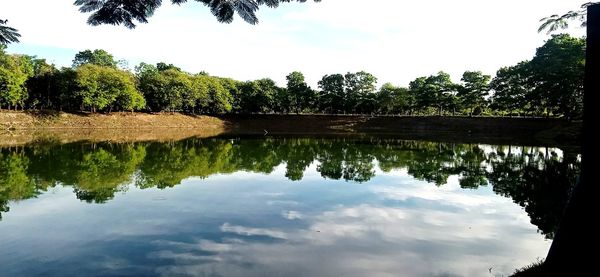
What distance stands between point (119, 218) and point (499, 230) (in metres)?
10.7

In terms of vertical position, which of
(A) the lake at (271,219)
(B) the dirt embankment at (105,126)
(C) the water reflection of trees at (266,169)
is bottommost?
(A) the lake at (271,219)

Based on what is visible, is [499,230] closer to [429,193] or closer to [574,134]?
[429,193]

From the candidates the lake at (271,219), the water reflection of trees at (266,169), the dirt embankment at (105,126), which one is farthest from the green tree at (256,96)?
the lake at (271,219)

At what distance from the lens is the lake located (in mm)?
8133

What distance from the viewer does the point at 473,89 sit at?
232 ft

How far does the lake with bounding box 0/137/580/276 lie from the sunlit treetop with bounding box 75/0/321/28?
199 inches

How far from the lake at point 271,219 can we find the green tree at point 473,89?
50527mm

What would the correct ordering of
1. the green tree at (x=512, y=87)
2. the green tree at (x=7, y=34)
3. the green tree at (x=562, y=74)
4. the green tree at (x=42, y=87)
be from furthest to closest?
the green tree at (x=42, y=87)
the green tree at (x=512, y=87)
the green tree at (x=562, y=74)
the green tree at (x=7, y=34)

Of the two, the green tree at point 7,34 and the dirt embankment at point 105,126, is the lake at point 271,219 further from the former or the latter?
the dirt embankment at point 105,126

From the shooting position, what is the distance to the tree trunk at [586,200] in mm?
4031

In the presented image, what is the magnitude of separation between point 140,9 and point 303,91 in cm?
8273

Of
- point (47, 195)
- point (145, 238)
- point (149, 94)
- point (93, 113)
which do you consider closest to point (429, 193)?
A: point (145, 238)

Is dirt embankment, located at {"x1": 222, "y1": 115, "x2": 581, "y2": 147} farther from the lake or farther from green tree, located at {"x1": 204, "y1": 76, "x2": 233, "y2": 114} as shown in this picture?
the lake

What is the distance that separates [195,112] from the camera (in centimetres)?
8550
